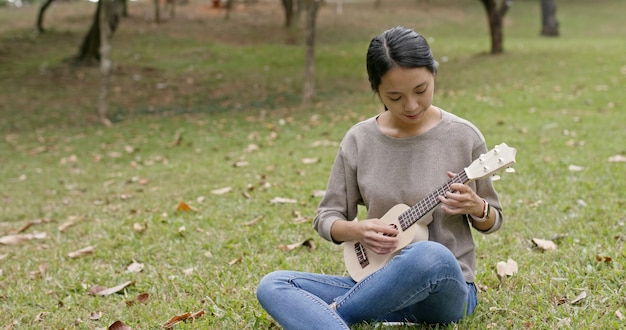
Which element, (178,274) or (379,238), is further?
(178,274)

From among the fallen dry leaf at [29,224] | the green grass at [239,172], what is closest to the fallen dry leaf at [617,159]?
the green grass at [239,172]

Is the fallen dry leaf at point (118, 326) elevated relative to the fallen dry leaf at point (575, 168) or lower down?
elevated

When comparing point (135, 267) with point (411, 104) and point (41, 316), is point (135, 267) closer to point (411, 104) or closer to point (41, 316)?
point (41, 316)

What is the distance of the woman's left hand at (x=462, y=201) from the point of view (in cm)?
261

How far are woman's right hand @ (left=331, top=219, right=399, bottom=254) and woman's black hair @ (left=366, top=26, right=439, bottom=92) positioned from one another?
57 centimetres

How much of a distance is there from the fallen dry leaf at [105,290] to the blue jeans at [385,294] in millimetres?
1266

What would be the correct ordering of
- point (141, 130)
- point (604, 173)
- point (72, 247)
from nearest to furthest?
point (72, 247) < point (604, 173) < point (141, 130)

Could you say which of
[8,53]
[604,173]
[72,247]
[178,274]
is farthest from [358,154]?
[8,53]

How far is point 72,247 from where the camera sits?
492 cm

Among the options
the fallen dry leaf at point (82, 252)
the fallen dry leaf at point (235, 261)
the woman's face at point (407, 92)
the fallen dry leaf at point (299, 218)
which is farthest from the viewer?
the fallen dry leaf at point (299, 218)

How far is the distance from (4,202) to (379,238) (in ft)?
17.6

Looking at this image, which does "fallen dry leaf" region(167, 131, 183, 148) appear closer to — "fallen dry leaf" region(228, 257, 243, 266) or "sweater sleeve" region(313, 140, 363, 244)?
"fallen dry leaf" region(228, 257, 243, 266)

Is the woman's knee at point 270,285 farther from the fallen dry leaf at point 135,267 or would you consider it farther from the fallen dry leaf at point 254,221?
the fallen dry leaf at point 254,221

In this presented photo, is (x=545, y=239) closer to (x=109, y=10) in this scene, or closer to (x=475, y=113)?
(x=475, y=113)
